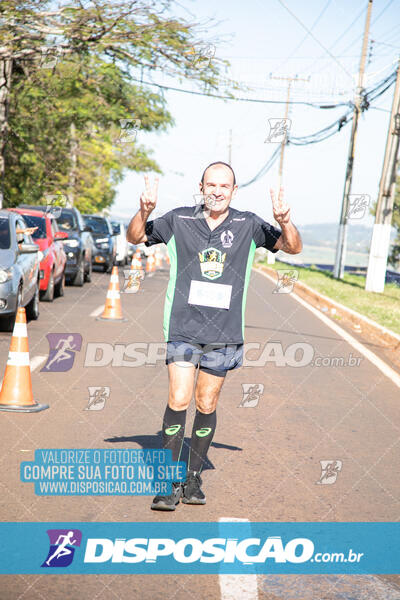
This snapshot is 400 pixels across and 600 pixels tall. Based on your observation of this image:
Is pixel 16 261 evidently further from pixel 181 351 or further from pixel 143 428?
pixel 181 351

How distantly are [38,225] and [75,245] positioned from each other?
3527mm

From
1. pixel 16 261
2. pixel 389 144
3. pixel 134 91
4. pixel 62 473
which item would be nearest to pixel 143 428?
pixel 62 473

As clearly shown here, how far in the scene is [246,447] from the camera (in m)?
6.26

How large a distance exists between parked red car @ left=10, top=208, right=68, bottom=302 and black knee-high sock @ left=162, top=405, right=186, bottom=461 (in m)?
11.0

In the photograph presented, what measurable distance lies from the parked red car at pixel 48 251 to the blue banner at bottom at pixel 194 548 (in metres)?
11.5

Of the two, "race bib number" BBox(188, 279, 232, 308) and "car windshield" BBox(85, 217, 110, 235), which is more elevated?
"race bib number" BBox(188, 279, 232, 308)

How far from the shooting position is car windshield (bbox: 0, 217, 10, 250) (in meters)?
12.2

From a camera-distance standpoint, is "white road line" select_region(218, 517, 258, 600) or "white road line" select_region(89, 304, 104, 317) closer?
"white road line" select_region(218, 517, 258, 600)

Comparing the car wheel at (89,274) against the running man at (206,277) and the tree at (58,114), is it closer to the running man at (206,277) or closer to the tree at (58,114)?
the tree at (58,114)

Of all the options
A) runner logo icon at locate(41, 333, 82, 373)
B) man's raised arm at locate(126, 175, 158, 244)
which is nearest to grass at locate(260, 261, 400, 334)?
runner logo icon at locate(41, 333, 82, 373)

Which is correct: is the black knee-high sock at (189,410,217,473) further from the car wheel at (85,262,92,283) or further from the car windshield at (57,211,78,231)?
the car wheel at (85,262,92,283)

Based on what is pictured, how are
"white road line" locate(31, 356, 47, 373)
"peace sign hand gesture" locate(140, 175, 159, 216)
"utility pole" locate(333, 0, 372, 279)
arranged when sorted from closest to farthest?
"peace sign hand gesture" locate(140, 175, 159, 216) → "white road line" locate(31, 356, 47, 373) → "utility pole" locate(333, 0, 372, 279)

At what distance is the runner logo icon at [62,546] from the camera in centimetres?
404

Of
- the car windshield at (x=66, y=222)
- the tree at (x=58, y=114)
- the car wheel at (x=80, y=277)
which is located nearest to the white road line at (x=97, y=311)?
the car wheel at (x=80, y=277)
